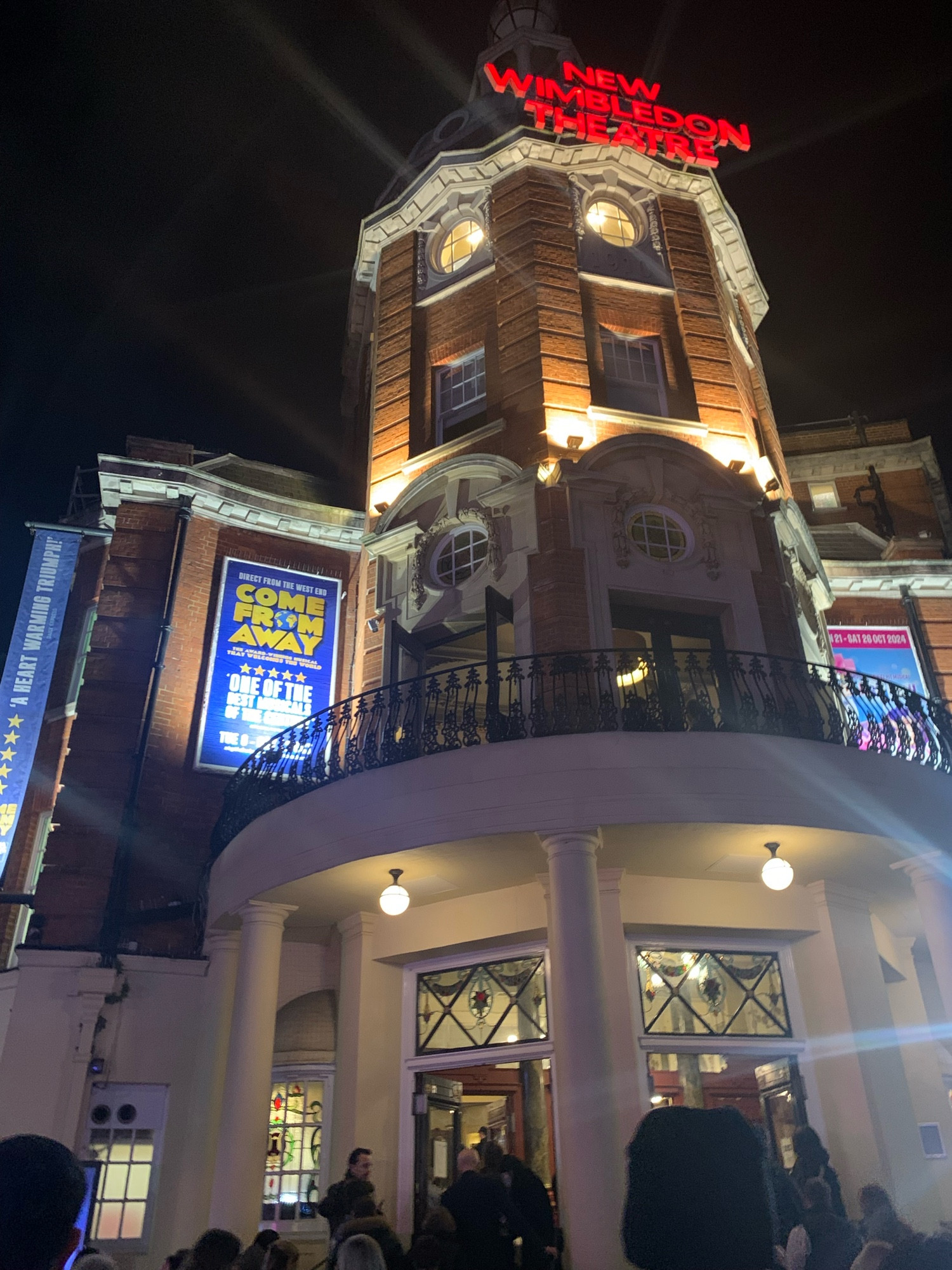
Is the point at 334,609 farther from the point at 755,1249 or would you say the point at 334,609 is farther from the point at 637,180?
the point at 755,1249

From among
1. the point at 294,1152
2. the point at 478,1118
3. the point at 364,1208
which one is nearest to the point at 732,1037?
the point at 364,1208

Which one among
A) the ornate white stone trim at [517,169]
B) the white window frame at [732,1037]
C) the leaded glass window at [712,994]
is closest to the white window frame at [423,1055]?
the white window frame at [732,1037]

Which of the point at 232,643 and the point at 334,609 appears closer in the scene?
the point at 232,643

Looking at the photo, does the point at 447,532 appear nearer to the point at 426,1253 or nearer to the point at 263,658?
the point at 263,658

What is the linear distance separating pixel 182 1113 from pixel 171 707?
556 cm

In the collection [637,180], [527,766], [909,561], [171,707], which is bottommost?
[527,766]

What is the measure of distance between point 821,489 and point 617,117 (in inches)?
387

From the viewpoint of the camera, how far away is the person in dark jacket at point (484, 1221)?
7.59 metres

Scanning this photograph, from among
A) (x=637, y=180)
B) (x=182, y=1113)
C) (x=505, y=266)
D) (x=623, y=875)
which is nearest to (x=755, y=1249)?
(x=623, y=875)

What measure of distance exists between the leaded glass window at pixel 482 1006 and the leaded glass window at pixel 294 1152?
2.18m

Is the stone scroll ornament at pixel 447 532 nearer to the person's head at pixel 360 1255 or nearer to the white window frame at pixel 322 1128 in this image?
the white window frame at pixel 322 1128

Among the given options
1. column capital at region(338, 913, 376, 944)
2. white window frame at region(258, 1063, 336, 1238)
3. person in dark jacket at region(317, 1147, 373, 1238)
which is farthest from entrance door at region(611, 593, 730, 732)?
white window frame at region(258, 1063, 336, 1238)

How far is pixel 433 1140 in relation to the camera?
11.4 metres

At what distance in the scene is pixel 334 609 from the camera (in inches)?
631
